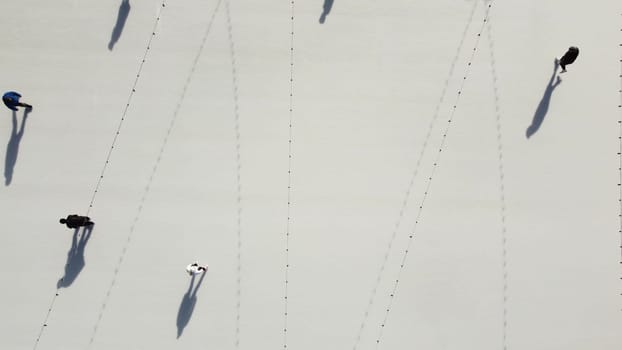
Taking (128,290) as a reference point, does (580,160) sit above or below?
above

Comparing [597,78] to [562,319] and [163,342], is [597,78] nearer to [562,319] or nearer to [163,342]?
[562,319]

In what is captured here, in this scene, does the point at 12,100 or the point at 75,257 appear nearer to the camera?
the point at 12,100

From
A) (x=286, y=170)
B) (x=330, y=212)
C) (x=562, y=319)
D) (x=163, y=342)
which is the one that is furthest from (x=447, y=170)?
(x=163, y=342)

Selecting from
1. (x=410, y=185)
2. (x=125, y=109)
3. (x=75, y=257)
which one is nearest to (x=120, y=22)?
(x=125, y=109)

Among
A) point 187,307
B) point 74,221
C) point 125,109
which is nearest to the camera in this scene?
point 74,221

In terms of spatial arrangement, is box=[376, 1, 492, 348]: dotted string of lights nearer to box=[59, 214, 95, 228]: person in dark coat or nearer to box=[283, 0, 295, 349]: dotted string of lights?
box=[283, 0, 295, 349]: dotted string of lights

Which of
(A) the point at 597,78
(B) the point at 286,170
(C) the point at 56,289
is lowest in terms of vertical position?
(C) the point at 56,289

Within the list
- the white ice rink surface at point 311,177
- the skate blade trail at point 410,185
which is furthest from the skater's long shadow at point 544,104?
the skate blade trail at point 410,185

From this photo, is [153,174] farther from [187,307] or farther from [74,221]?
[187,307]
